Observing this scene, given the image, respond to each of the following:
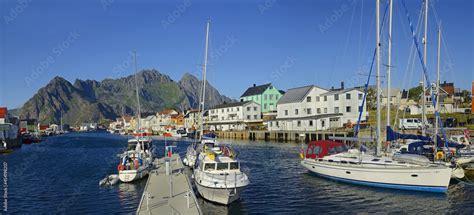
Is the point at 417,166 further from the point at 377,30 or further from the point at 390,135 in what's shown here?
the point at 377,30

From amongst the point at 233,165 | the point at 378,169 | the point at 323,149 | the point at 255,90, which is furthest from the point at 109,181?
the point at 255,90

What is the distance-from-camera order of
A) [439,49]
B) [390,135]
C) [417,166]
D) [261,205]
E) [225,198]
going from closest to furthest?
[225,198]
[261,205]
[417,166]
[390,135]
[439,49]

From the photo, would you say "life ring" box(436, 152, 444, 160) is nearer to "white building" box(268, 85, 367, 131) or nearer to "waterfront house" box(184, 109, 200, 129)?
"white building" box(268, 85, 367, 131)

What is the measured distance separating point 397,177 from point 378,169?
4.85ft

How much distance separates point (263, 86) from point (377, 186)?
103 metres

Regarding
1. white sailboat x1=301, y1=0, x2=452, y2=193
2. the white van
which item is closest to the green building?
the white van

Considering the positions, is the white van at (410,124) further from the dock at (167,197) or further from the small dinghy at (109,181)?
the small dinghy at (109,181)

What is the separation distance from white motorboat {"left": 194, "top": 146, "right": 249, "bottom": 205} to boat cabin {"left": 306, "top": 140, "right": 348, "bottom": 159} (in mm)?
12905

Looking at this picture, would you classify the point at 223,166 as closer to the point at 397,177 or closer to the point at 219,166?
the point at 219,166

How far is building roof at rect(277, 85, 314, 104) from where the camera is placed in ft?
302

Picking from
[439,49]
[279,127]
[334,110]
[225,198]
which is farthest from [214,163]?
[279,127]

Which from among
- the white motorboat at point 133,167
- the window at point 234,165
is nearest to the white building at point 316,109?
the white motorboat at point 133,167

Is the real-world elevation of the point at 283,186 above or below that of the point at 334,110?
below

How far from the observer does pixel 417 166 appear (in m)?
27.3
